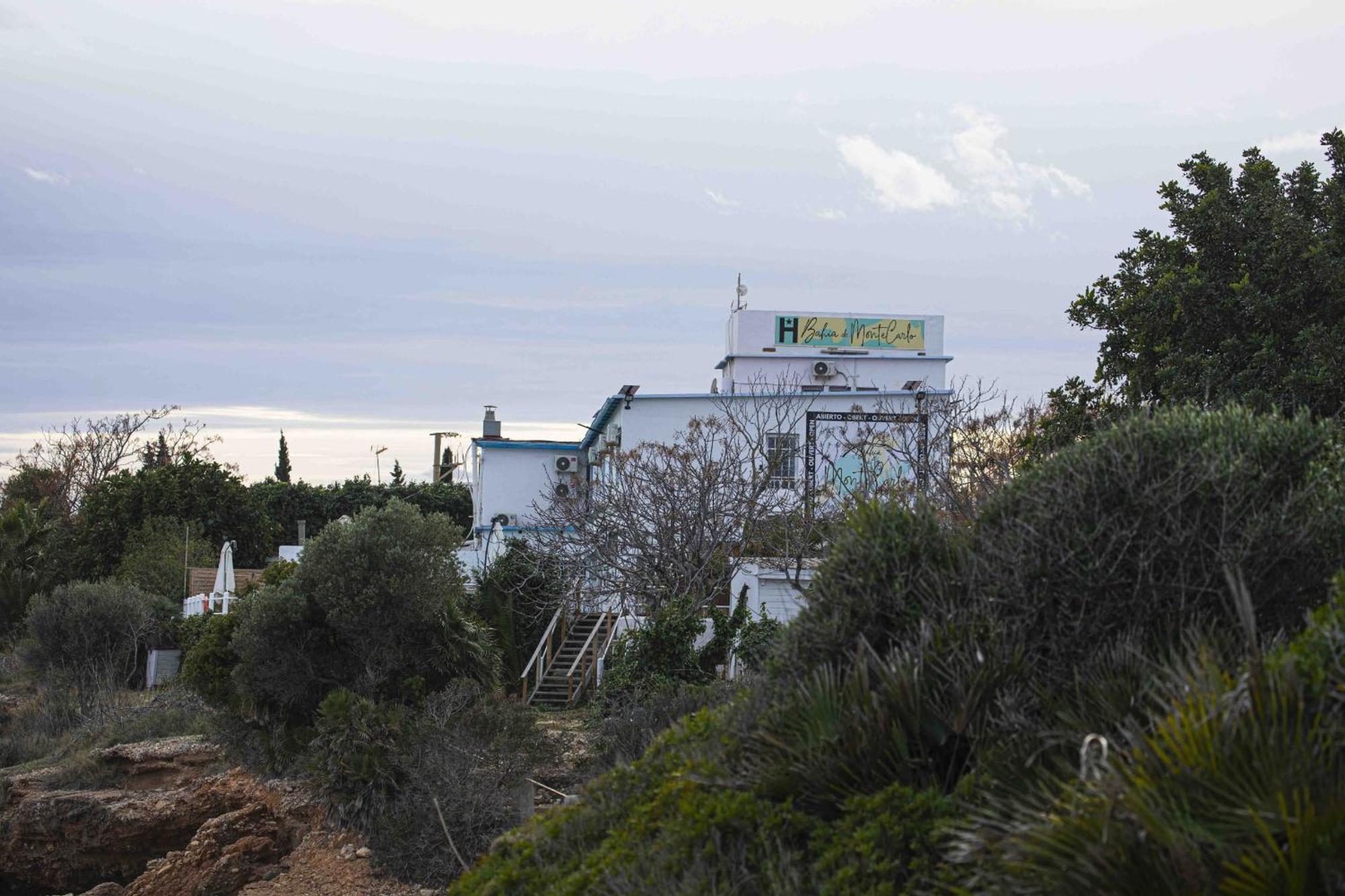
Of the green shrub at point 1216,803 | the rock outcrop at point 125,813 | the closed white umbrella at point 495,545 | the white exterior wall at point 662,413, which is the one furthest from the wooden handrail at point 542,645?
the green shrub at point 1216,803

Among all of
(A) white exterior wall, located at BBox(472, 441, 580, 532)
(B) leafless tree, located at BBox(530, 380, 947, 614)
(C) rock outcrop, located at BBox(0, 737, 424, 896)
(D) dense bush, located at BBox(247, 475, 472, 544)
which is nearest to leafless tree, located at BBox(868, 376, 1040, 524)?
(B) leafless tree, located at BBox(530, 380, 947, 614)

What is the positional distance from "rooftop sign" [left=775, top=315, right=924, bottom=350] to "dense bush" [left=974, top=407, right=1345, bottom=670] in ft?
104

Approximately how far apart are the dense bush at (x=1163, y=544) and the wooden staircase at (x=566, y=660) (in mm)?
17648

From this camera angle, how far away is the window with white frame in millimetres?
22641

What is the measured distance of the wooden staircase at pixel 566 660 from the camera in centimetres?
2366

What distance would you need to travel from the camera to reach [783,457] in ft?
77.2

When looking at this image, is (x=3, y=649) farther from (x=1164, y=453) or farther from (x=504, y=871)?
(x=1164, y=453)

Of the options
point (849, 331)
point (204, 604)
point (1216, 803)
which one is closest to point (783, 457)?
point (204, 604)

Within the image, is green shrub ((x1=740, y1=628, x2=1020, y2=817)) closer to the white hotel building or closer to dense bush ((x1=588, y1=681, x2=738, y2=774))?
dense bush ((x1=588, y1=681, x2=738, y2=774))

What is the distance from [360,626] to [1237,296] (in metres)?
12.6

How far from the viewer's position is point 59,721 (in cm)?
2153

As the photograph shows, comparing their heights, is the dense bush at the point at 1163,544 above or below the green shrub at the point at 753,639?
above

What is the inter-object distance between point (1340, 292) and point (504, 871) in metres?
14.2

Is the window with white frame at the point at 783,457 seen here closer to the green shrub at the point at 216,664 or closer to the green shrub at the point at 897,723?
the green shrub at the point at 216,664
